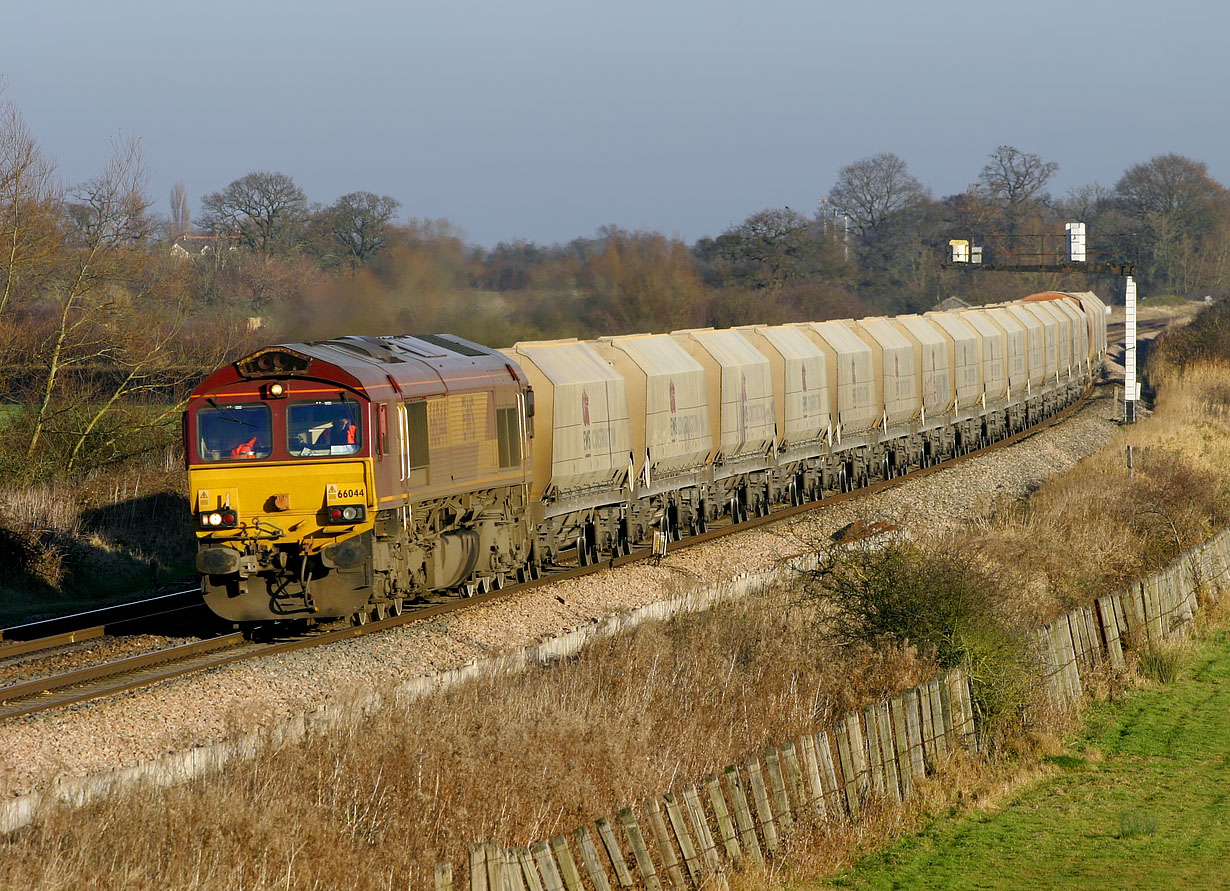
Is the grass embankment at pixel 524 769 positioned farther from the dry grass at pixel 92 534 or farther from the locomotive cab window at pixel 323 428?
the dry grass at pixel 92 534

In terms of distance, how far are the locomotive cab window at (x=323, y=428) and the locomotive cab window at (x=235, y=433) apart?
313mm

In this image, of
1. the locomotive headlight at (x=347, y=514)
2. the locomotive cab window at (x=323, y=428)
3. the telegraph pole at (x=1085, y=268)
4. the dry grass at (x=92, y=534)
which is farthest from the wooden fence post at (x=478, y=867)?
the telegraph pole at (x=1085, y=268)

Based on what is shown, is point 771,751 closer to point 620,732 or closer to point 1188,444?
point 620,732

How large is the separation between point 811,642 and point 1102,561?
9.51 meters

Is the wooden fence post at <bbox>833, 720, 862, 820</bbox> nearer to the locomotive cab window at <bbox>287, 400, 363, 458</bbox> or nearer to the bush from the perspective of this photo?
the bush

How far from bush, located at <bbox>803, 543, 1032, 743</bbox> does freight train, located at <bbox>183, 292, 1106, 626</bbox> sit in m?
4.99

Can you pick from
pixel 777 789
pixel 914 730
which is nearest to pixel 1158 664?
pixel 914 730

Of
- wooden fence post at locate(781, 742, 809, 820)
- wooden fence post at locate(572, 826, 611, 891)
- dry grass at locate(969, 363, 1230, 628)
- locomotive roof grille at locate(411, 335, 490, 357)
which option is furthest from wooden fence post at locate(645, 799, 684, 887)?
locomotive roof grille at locate(411, 335, 490, 357)

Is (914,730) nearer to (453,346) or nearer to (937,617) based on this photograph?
(937,617)

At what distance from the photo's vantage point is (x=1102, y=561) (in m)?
23.4

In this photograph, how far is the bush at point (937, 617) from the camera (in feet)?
47.6

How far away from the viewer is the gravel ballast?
1171 cm

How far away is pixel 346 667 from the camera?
48.4 ft

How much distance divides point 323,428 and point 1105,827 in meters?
9.53
